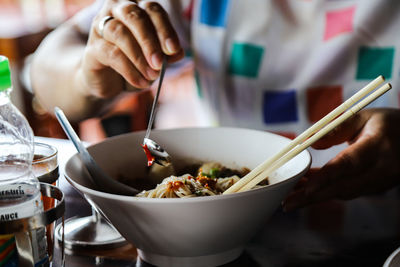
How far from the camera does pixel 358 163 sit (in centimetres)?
117

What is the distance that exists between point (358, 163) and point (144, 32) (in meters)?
0.62

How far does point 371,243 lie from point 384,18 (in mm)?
1028

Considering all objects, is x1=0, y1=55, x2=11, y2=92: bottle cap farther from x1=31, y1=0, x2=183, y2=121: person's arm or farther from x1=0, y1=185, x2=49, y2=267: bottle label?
x1=31, y1=0, x2=183, y2=121: person's arm

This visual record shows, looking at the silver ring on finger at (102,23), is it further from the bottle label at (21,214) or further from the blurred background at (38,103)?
the blurred background at (38,103)

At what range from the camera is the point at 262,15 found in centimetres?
189

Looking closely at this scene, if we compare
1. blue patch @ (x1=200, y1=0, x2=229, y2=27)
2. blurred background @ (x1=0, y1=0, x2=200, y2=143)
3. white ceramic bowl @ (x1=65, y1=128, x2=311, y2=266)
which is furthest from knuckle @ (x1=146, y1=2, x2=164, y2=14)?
blurred background @ (x1=0, y1=0, x2=200, y2=143)

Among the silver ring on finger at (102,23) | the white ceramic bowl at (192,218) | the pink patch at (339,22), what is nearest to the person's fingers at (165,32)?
the silver ring on finger at (102,23)

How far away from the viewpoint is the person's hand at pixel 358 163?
1067mm

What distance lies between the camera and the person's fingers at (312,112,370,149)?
1081 mm

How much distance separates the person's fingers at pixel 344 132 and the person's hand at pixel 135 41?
0.44m

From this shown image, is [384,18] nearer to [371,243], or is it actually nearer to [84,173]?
[371,243]

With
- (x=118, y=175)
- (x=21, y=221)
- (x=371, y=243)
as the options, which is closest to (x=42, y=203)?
(x=21, y=221)

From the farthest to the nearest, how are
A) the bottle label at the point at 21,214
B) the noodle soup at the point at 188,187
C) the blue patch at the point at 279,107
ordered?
the blue patch at the point at 279,107 < the noodle soup at the point at 188,187 < the bottle label at the point at 21,214

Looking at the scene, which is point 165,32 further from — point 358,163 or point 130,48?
point 358,163
